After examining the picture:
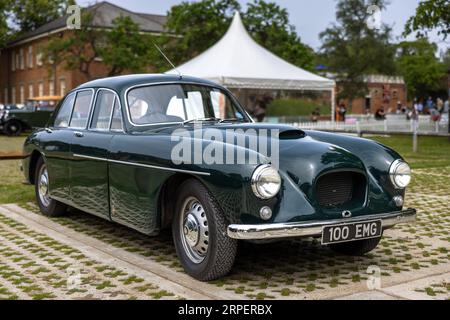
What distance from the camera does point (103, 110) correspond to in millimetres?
6070

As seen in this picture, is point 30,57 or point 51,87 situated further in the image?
point 30,57

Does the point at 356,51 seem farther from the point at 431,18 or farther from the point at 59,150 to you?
the point at 59,150

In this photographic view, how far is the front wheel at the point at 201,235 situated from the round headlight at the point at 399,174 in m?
1.45

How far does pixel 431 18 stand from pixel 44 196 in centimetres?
1540

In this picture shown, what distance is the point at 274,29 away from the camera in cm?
3694

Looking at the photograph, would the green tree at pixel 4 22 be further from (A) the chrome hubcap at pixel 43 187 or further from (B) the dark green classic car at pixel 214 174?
(B) the dark green classic car at pixel 214 174

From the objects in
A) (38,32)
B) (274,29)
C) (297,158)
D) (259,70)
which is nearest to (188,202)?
(297,158)

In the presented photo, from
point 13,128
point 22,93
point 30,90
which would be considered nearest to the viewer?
point 13,128

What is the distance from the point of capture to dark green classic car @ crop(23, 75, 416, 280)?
4.23 m

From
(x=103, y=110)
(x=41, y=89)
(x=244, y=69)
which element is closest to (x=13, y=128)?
(x=244, y=69)

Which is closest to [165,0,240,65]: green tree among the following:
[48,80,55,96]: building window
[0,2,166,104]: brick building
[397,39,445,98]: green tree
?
[0,2,166,104]: brick building

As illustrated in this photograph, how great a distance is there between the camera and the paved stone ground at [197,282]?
4.31 metres
